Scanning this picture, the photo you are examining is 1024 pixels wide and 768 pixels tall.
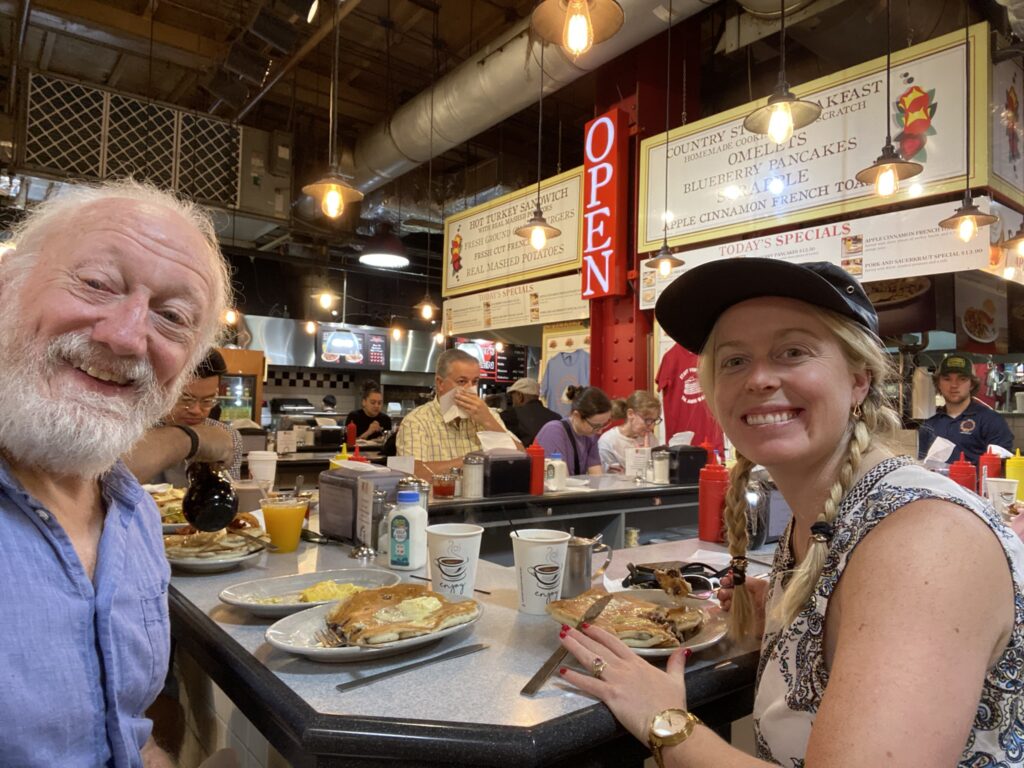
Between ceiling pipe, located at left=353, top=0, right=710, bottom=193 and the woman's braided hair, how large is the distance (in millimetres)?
4427

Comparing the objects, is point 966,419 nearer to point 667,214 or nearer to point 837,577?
point 667,214

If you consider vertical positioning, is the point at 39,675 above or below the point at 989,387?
below

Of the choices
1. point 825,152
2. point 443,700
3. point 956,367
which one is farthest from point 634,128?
point 443,700

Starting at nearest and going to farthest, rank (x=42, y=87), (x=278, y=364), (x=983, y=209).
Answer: (x=983, y=209)
(x=42, y=87)
(x=278, y=364)

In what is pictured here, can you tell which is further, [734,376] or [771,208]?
[771,208]

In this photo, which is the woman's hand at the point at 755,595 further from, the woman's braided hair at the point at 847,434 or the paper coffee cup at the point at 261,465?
the paper coffee cup at the point at 261,465

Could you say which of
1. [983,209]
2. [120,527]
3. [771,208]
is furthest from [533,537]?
[771,208]

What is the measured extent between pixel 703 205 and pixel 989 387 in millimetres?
5424

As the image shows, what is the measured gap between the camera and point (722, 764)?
3.10 ft

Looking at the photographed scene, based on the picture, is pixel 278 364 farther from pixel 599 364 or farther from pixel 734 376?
pixel 734 376

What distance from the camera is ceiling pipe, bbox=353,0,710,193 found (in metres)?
5.07

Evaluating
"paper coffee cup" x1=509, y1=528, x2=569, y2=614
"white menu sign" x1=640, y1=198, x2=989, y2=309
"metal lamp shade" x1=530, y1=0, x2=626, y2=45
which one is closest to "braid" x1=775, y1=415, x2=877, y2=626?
"paper coffee cup" x1=509, y1=528, x2=569, y2=614

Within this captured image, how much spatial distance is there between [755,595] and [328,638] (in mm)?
972

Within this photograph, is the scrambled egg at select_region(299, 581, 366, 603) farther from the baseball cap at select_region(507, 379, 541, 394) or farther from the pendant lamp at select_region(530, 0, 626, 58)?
the baseball cap at select_region(507, 379, 541, 394)
